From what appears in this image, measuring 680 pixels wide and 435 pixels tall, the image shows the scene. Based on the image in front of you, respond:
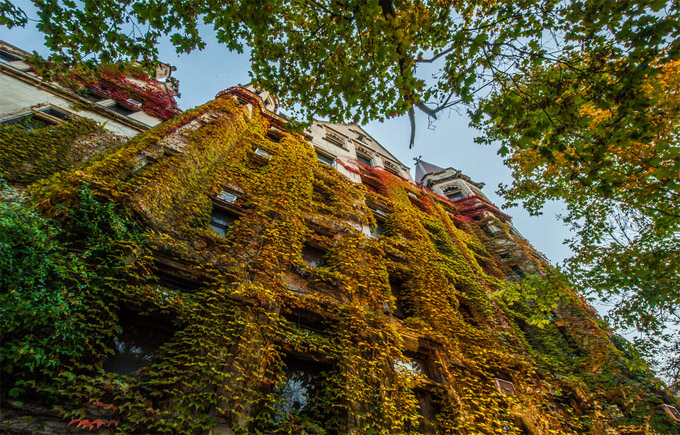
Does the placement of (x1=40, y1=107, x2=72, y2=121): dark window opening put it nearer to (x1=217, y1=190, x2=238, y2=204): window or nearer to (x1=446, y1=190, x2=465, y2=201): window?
(x1=217, y1=190, x2=238, y2=204): window

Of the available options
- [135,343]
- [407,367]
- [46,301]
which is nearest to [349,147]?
[407,367]

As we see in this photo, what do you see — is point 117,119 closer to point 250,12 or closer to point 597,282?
point 250,12

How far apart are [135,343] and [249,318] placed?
1.96m

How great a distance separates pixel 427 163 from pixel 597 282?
32.0 m

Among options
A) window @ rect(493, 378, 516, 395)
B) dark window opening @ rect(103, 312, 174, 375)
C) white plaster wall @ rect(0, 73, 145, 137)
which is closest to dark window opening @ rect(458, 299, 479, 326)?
window @ rect(493, 378, 516, 395)

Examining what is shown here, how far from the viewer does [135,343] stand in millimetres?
4883

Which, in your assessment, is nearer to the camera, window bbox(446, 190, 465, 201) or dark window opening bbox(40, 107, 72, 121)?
dark window opening bbox(40, 107, 72, 121)

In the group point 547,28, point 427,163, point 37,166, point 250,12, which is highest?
point 427,163

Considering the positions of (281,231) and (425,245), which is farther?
(425,245)

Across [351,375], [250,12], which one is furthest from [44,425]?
[250,12]

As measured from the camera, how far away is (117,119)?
38.0ft

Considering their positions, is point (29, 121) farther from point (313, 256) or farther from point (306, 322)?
point (306, 322)

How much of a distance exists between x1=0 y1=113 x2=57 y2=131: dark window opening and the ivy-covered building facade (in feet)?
4.68

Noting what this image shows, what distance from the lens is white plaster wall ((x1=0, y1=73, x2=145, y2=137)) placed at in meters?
9.47
